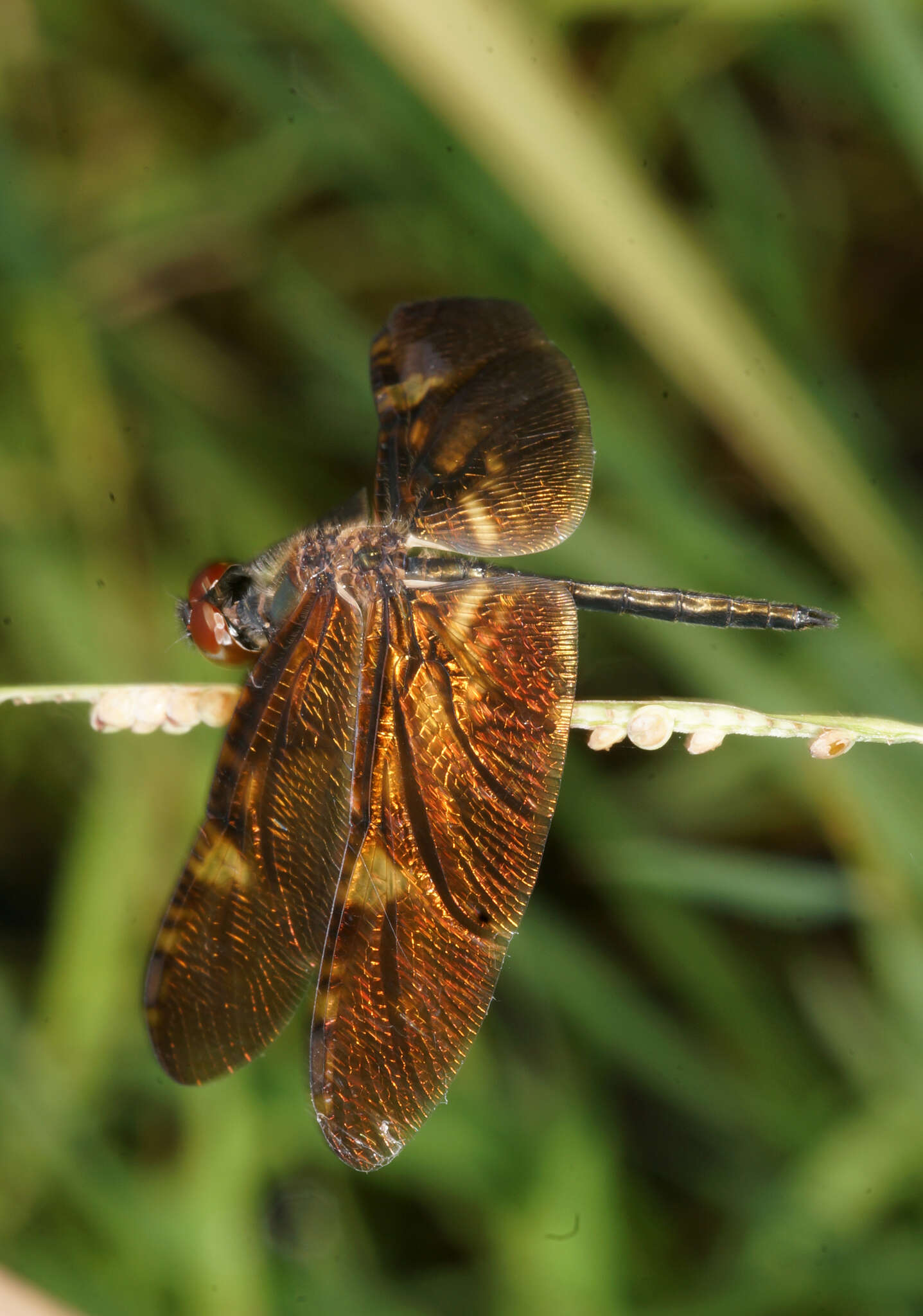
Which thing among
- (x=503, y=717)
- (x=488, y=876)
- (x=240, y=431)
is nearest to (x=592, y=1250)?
(x=488, y=876)

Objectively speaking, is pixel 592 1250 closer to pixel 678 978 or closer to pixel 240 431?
pixel 678 978

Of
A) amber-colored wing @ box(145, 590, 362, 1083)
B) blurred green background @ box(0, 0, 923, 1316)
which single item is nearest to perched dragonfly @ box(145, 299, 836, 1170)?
amber-colored wing @ box(145, 590, 362, 1083)

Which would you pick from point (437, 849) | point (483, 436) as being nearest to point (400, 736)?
point (437, 849)

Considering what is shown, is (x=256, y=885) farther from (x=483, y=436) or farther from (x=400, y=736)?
(x=483, y=436)

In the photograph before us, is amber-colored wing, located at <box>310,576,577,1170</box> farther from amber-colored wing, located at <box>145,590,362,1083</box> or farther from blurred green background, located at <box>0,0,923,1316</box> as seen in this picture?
blurred green background, located at <box>0,0,923,1316</box>

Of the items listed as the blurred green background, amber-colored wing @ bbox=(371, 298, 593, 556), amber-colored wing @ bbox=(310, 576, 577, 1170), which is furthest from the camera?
amber-colored wing @ bbox=(371, 298, 593, 556)

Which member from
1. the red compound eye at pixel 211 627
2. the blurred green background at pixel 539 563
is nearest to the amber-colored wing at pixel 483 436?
the blurred green background at pixel 539 563
